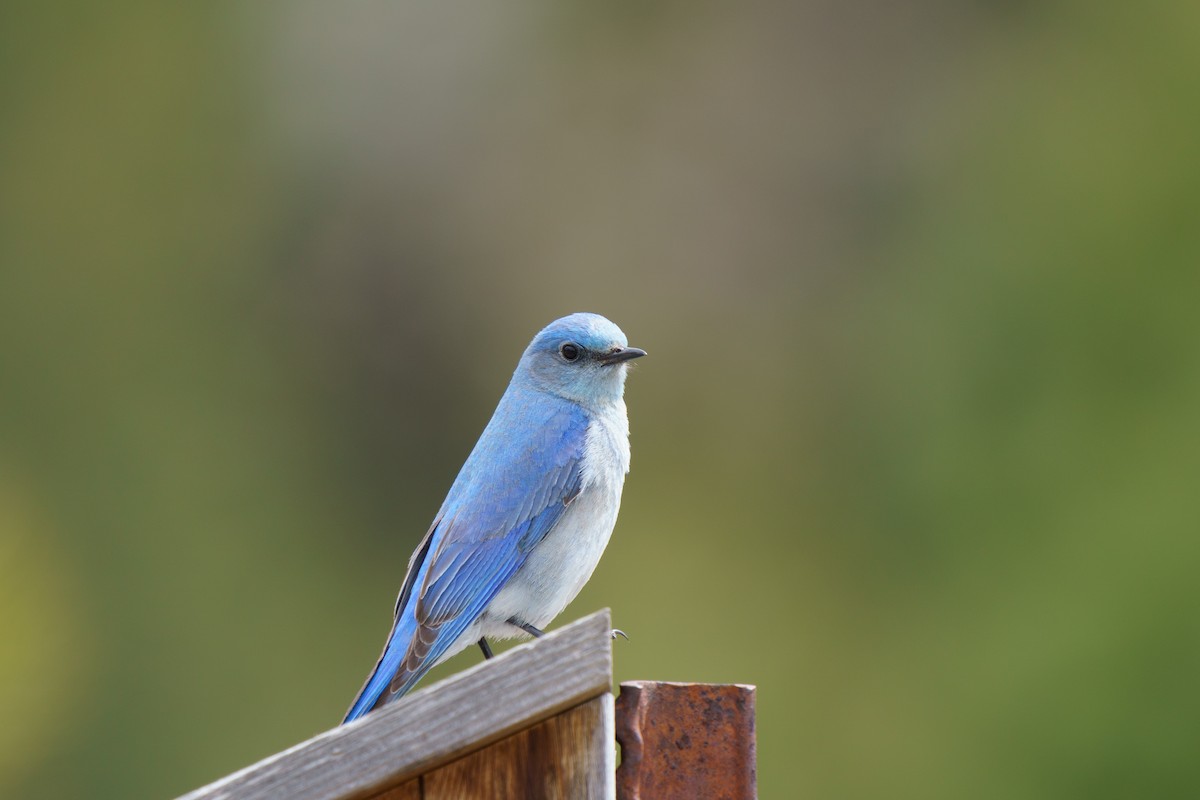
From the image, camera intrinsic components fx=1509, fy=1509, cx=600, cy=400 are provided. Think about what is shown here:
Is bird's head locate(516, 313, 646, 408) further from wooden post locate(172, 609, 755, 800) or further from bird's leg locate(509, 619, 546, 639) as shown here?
wooden post locate(172, 609, 755, 800)

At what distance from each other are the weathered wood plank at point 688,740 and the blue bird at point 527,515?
0.95 m

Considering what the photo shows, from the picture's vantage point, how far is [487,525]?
4008 mm

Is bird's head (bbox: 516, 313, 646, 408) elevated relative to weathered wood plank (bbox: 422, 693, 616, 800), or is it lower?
elevated

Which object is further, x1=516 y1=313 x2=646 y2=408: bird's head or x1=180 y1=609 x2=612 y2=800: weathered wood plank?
x1=516 y1=313 x2=646 y2=408: bird's head

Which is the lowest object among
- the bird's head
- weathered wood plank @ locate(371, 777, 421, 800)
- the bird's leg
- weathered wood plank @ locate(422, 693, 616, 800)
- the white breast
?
weathered wood plank @ locate(371, 777, 421, 800)

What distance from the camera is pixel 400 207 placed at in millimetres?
10945

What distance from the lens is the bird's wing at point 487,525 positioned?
12.4 feet

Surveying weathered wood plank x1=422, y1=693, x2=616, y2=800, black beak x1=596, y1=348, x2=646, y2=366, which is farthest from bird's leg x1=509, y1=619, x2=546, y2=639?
weathered wood plank x1=422, y1=693, x2=616, y2=800

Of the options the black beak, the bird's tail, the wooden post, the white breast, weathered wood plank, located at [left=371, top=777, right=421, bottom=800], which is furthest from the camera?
the black beak

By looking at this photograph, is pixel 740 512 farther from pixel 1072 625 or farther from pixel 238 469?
pixel 238 469

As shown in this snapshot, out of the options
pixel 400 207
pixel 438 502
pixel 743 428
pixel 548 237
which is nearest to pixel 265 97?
pixel 400 207

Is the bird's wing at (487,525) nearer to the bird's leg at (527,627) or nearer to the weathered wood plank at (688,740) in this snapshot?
the bird's leg at (527,627)

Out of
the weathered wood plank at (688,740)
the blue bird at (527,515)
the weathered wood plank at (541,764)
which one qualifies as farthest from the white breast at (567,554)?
the weathered wood plank at (541,764)

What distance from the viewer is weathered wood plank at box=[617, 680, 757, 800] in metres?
2.77
